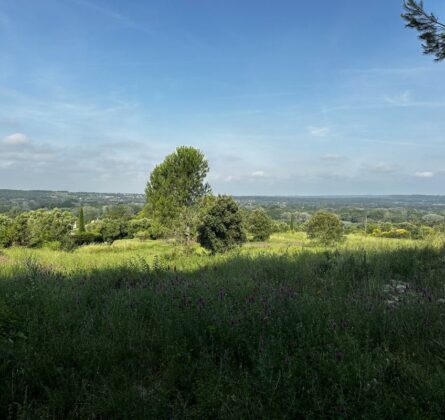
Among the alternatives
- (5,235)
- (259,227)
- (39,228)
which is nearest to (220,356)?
(259,227)

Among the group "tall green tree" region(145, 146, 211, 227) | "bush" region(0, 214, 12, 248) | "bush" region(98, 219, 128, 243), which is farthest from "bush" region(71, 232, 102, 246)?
"tall green tree" region(145, 146, 211, 227)

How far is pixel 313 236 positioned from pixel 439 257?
2100cm

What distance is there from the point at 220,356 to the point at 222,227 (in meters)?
15.1

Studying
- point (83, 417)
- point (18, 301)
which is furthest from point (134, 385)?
point (18, 301)

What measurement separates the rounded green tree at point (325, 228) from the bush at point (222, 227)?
10624 mm

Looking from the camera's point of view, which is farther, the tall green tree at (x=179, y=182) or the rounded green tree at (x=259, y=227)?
the rounded green tree at (x=259, y=227)

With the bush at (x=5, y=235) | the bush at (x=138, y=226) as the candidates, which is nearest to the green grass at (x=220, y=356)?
the bush at (x=5, y=235)

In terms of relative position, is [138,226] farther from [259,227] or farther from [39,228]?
[259,227]

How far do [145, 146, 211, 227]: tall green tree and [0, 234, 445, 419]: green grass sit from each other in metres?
27.8

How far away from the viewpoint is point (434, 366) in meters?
2.44

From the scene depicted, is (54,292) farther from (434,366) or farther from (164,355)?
(434,366)

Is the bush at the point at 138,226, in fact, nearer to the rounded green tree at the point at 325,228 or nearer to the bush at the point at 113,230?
the bush at the point at 113,230

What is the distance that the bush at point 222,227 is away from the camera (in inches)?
696

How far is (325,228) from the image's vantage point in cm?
2697
